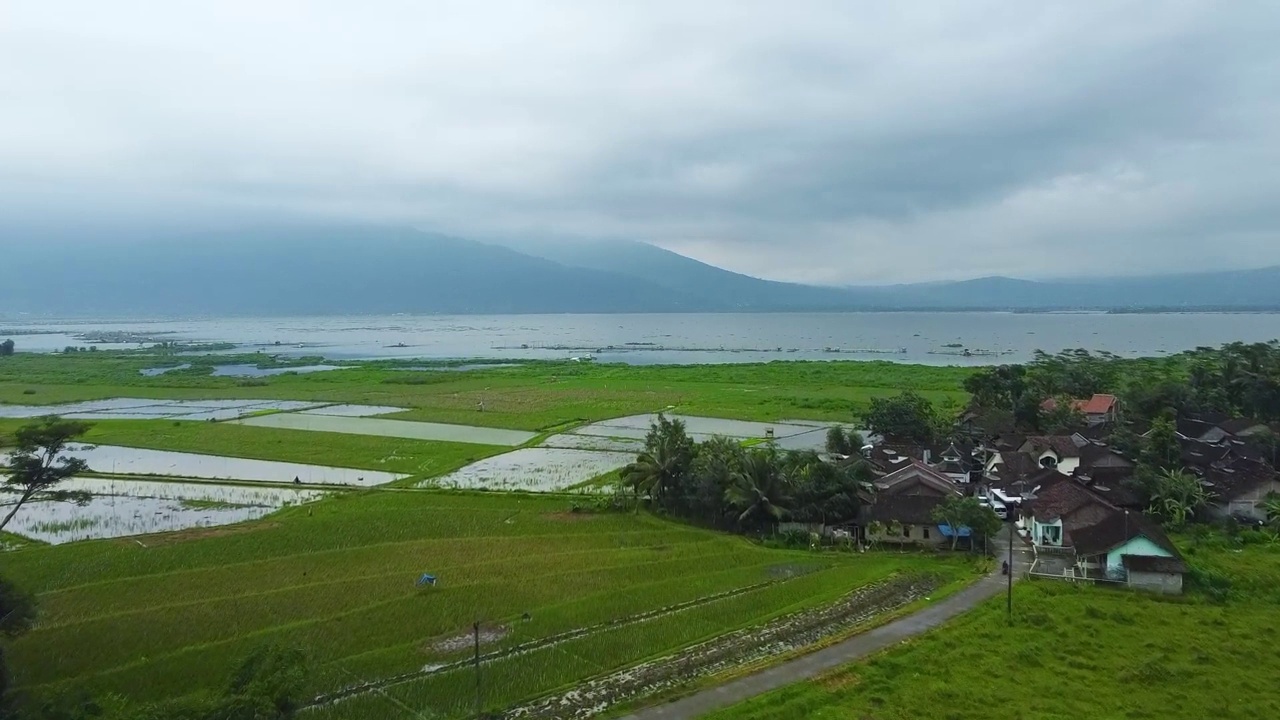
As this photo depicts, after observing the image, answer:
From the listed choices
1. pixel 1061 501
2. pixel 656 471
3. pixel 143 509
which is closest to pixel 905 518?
pixel 1061 501

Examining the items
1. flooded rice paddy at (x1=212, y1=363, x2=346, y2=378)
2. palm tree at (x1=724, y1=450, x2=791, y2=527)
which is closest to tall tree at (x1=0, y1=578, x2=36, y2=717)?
palm tree at (x1=724, y1=450, x2=791, y2=527)

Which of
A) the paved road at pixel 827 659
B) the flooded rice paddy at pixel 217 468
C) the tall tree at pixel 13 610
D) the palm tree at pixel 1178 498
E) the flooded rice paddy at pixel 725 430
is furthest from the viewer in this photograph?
the flooded rice paddy at pixel 725 430

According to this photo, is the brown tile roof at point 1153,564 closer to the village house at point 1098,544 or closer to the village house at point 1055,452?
the village house at point 1098,544

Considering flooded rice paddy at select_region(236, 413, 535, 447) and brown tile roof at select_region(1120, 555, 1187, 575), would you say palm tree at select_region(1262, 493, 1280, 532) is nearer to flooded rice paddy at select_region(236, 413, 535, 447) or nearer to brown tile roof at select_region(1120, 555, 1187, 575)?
brown tile roof at select_region(1120, 555, 1187, 575)

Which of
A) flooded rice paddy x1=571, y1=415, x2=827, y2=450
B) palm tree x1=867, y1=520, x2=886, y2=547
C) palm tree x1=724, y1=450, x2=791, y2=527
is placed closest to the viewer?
palm tree x1=867, y1=520, x2=886, y2=547

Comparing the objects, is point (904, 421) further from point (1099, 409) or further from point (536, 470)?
point (536, 470)

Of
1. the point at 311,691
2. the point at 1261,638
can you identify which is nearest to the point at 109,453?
the point at 311,691

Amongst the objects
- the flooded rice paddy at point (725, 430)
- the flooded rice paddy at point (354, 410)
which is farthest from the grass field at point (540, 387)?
the flooded rice paddy at point (725, 430)
